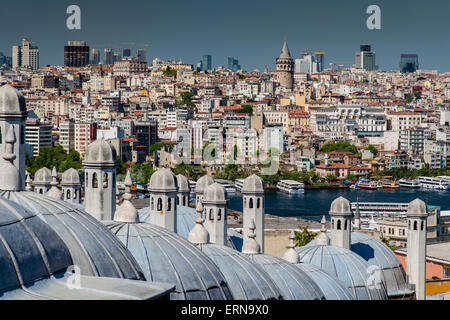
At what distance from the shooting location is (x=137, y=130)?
33969 mm

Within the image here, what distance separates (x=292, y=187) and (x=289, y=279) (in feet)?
82.6

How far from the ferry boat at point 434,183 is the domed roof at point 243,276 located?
28.4 m

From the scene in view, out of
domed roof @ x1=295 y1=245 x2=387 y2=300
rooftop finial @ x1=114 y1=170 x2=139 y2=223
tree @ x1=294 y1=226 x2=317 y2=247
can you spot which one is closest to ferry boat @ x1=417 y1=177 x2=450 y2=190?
tree @ x1=294 y1=226 x2=317 y2=247

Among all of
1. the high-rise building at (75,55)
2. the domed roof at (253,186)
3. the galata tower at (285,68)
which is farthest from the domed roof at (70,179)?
the high-rise building at (75,55)

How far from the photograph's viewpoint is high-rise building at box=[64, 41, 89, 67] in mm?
59719

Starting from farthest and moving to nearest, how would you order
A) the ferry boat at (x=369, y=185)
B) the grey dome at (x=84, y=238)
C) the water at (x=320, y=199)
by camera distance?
1. the ferry boat at (x=369, y=185)
2. the water at (x=320, y=199)
3. the grey dome at (x=84, y=238)

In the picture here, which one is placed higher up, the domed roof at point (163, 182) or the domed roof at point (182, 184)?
the domed roof at point (163, 182)

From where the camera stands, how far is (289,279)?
14.8ft

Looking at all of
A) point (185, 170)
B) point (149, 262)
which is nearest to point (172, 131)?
point (185, 170)

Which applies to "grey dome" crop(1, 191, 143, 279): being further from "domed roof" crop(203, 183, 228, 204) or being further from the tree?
the tree

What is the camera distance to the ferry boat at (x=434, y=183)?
31.8 meters

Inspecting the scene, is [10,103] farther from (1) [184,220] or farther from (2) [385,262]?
(2) [385,262]

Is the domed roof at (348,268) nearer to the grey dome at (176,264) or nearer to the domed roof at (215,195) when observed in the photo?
the domed roof at (215,195)

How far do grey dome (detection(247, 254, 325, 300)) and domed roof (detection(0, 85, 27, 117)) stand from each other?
1278 millimetres
